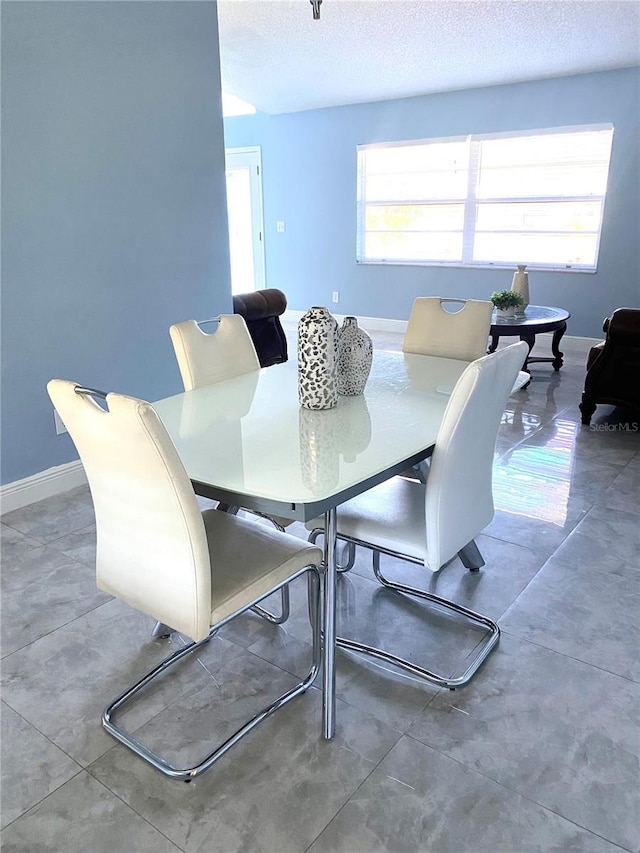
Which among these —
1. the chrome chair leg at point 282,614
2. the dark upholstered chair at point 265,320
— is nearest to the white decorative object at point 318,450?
the chrome chair leg at point 282,614

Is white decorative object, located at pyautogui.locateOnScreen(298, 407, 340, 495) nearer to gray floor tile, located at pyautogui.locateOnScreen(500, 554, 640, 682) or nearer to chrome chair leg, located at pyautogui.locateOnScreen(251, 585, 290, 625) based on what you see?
chrome chair leg, located at pyautogui.locateOnScreen(251, 585, 290, 625)

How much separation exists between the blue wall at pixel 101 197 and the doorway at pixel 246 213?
162 inches

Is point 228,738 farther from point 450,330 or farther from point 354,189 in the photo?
point 354,189

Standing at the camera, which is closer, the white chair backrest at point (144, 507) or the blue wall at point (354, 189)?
the white chair backrest at point (144, 507)

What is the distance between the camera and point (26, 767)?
152cm

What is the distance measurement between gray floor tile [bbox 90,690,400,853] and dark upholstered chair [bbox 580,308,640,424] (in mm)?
2867

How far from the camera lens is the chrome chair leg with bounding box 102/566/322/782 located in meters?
1.50

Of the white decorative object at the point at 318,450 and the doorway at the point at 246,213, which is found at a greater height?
the doorway at the point at 246,213

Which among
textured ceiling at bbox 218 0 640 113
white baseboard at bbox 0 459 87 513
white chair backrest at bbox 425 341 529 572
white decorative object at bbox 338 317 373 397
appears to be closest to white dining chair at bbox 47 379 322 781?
white chair backrest at bbox 425 341 529 572

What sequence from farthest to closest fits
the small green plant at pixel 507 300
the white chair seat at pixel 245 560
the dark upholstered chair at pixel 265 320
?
the small green plant at pixel 507 300, the dark upholstered chair at pixel 265 320, the white chair seat at pixel 245 560

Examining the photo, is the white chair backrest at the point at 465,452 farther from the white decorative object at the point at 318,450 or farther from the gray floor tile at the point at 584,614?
the gray floor tile at the point at 584,614

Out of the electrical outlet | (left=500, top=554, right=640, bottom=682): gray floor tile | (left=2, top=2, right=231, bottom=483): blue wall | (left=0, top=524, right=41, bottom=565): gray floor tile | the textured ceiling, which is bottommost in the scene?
(left=0, top=524, right=41, bottom=565): gray floor tile

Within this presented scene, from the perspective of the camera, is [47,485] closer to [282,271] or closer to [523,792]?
[523,792]

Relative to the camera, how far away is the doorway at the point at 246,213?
7.50 m
